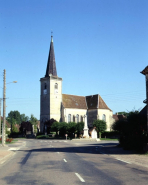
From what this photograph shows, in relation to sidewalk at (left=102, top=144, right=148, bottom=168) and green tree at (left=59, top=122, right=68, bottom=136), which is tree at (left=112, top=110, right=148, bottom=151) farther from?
green tree at (left=59, top=122, right=68, bottom=136)

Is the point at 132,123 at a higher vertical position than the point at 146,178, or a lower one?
higher

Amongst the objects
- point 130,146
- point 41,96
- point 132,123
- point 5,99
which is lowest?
point 130,146

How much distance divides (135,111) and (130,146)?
140 inches

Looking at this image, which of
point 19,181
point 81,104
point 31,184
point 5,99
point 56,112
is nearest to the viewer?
point 31,184

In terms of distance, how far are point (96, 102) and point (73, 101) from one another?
8486 millimetres

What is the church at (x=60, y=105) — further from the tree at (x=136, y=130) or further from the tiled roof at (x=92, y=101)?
the tree at (x=136, y=130)

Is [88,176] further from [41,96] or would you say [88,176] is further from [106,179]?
[41,96]

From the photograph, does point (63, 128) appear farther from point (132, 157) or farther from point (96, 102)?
point (132, 157)

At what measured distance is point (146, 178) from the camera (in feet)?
34.4

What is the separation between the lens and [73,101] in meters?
99.1

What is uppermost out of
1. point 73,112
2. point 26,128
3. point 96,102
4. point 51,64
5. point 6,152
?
point 51,64

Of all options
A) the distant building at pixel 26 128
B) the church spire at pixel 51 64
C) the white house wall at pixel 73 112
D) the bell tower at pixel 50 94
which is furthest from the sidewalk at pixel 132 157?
the church spire at pixel 51 64

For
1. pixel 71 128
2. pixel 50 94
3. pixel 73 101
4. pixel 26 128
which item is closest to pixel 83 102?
pixel 73 101

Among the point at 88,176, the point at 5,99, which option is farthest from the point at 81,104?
the point at 88,176
